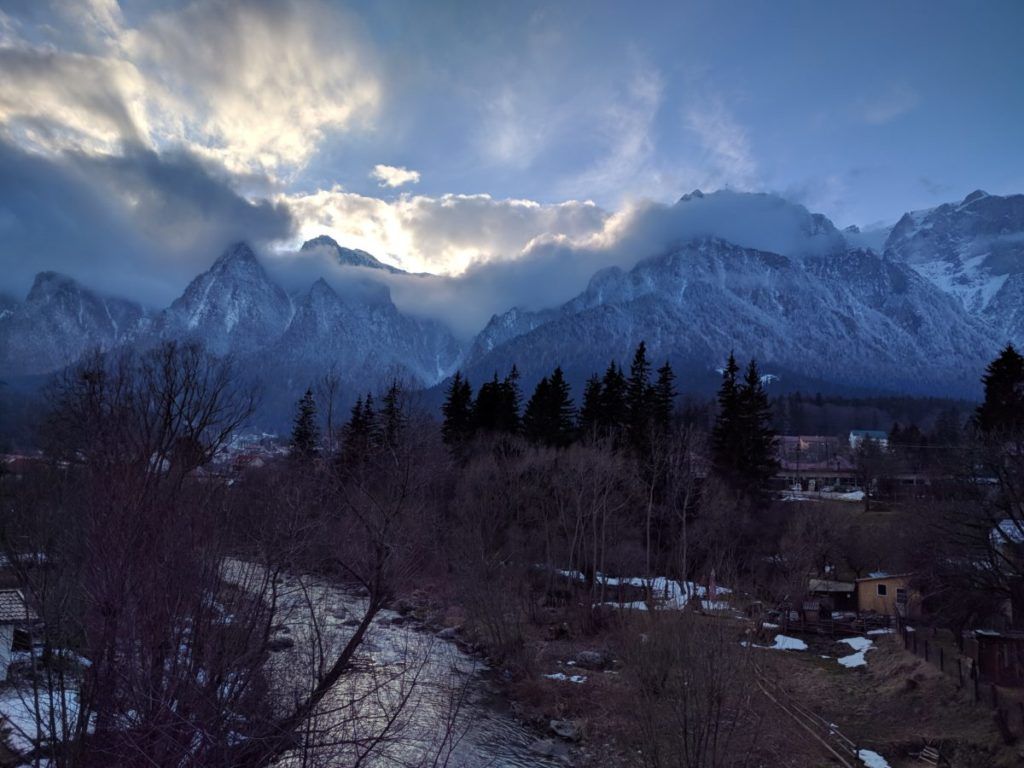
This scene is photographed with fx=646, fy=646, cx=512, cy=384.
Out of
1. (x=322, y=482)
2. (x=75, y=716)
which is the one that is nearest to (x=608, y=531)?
(x=322, y=482)

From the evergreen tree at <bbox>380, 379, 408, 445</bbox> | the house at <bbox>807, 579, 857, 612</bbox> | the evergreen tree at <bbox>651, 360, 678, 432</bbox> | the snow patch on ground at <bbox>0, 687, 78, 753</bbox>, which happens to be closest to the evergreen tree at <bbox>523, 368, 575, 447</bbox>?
the evergreen tree at <bbox>651, 360, 678, 432</bbox>

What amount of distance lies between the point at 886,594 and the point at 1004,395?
15316 millimetres

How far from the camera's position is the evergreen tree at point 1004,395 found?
41.4m

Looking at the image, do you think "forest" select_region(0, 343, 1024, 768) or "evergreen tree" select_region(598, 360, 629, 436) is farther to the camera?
"evergreen tree" select_region(598, 360, 629, 436)

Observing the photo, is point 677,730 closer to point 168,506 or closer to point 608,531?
point 168,506

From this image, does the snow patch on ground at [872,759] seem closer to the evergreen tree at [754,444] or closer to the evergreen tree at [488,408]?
the evergreen tree at [754,444]

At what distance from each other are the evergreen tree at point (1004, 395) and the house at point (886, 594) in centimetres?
1133

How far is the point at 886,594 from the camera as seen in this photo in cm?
4406

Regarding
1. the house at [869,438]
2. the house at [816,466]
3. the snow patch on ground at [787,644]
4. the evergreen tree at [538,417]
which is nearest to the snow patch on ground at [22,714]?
the snow patch on ground at [787,644]

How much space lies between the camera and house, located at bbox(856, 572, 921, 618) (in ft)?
136

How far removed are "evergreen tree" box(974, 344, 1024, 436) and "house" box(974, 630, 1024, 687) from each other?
Answer: 19.9 meters

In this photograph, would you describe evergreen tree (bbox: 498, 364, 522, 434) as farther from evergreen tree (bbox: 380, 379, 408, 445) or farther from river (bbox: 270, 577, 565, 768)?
river (bbox: 270, 577, 565, 768)

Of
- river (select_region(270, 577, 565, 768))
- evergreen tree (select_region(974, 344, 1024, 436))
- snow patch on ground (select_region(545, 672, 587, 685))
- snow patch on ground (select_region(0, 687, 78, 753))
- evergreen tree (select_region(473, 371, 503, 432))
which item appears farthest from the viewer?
evergreen tree (select_region(473, 371, 503, 432))

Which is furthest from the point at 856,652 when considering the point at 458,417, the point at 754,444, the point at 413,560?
the point at 458,417
